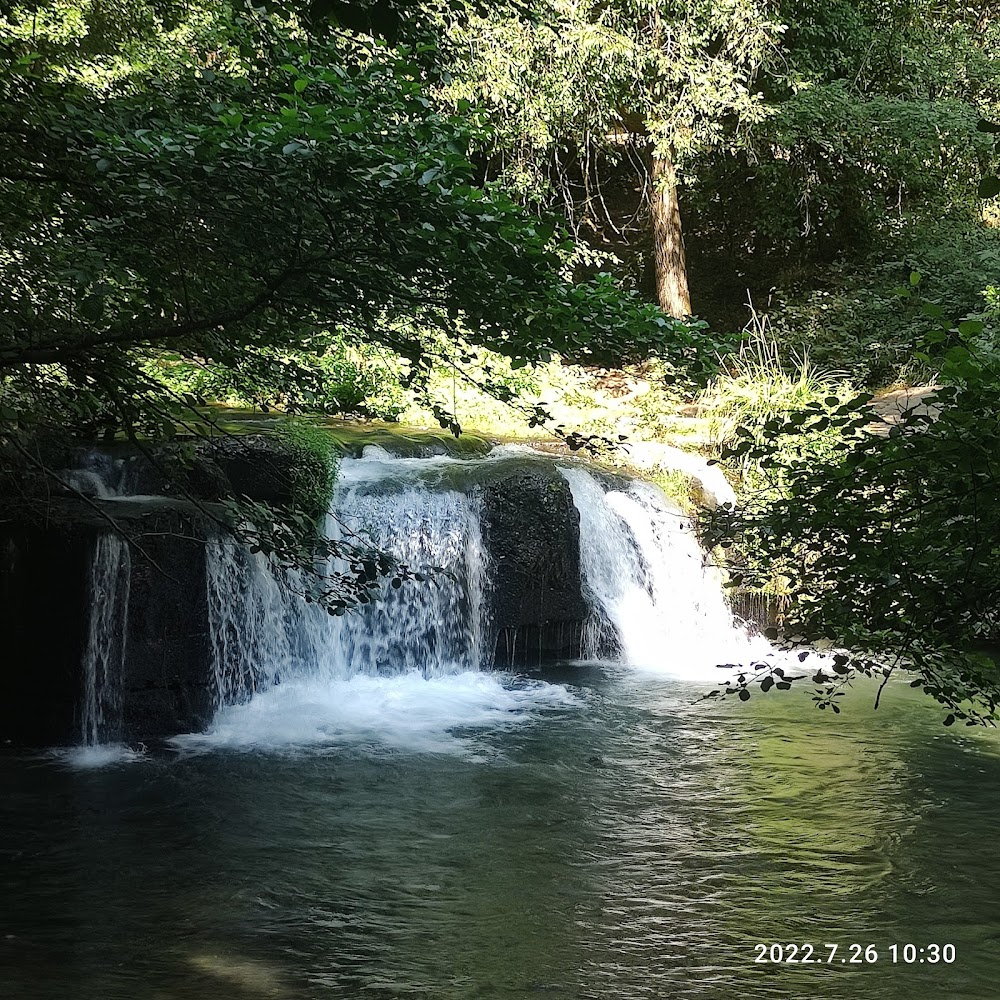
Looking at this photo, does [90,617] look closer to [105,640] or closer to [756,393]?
[105,640]

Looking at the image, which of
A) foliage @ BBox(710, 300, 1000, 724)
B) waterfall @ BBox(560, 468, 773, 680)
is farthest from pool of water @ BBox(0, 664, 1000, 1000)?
waterfall @ BBox(560, 468, 773, 680)

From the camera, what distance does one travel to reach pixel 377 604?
9148 mm

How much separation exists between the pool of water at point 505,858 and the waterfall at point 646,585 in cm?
234

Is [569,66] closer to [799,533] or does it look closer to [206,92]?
[206,92]

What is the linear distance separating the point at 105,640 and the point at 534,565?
12.9 feet

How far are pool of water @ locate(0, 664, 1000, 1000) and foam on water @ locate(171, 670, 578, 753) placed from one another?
0.04 meters

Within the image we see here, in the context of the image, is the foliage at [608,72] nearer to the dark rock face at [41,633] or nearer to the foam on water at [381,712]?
the foam on water at [381,712]

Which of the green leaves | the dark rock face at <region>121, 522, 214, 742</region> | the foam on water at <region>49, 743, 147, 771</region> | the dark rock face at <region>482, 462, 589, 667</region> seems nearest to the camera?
the green leaves

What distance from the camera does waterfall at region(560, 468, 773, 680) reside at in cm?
1046

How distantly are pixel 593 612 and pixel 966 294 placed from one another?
26.0ft

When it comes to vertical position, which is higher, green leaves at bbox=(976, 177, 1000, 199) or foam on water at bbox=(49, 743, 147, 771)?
green leaves at bbox=(976, 177, 1000, 199)
